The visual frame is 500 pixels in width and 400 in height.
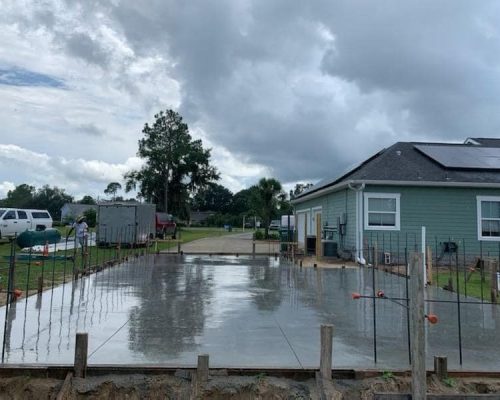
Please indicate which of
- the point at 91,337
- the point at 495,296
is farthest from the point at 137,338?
the point at 495,296

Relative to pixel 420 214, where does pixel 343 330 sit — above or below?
below

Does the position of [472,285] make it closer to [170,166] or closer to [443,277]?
[443,277]

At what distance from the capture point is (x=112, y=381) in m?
5.07

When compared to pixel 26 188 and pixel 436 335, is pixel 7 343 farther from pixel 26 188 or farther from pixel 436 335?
pixel 26 188

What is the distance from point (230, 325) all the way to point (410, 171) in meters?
13.1

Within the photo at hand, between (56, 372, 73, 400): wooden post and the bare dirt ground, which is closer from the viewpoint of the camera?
(56, 372, 73, 400): wooden post

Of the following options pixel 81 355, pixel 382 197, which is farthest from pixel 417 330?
pixel 382 197

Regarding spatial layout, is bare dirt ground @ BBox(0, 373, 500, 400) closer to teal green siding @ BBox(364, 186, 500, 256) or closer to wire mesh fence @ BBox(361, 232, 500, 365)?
wire mesh fence @ BBox(361, 232, 500, 365)

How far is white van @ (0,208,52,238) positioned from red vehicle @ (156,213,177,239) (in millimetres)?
8533

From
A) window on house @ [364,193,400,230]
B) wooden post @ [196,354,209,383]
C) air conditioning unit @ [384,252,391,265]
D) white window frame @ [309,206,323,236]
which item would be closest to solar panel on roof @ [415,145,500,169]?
window on house @ [364,193,400,230]

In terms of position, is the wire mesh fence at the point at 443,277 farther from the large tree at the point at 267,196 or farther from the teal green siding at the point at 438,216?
the large tree at the point at 267,196

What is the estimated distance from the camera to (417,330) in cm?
483

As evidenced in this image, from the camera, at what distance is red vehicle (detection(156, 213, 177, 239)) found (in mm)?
35281

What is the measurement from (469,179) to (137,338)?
1495 centimetres
